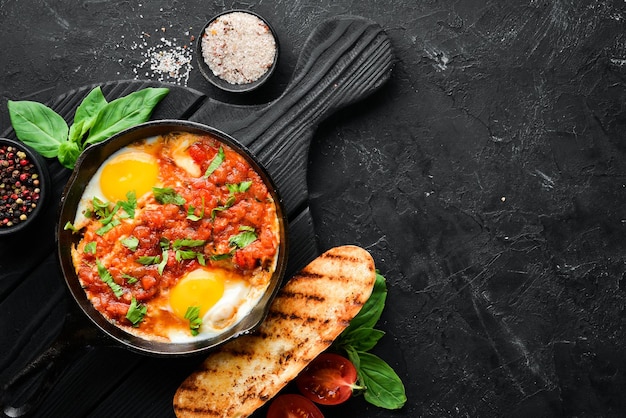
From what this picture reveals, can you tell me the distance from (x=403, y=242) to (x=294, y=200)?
2.55ft

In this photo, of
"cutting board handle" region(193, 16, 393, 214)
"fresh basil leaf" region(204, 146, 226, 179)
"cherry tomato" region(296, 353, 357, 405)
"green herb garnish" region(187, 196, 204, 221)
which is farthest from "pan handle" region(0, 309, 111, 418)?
"cutting board handle" region(193, 16, 393, 214)

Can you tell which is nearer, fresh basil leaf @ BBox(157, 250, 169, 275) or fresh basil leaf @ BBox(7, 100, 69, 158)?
fresh basil leaf @ BBox(157, 250, 169, 275)

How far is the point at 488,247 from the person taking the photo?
4.81m

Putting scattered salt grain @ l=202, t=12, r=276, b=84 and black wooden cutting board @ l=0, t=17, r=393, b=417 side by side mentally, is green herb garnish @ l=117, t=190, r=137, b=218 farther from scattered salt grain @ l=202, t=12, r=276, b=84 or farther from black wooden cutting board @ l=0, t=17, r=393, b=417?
scattered salt grain @ l=202, t=12, r=276, b=84

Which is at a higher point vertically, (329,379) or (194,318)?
(194,318)

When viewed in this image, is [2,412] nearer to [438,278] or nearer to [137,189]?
[137,189]

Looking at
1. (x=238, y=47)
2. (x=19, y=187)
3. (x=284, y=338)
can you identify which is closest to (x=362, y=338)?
(x=284, y=338)

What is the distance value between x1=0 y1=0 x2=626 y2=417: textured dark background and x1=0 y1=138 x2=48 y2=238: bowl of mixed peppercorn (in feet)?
1.48

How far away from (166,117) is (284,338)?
1.59 m

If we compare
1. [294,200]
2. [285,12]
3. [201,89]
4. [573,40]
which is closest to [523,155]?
[573,40]

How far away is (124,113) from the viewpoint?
14.6 ft

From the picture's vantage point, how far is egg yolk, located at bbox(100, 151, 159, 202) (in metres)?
4.27

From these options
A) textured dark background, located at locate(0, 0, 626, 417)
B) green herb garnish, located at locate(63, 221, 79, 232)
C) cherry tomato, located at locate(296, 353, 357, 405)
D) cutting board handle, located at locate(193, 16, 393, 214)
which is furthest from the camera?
textured dark background, located at locate(0, 0, 626, 417)

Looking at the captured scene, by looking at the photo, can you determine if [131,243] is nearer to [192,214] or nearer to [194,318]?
[192,214]
